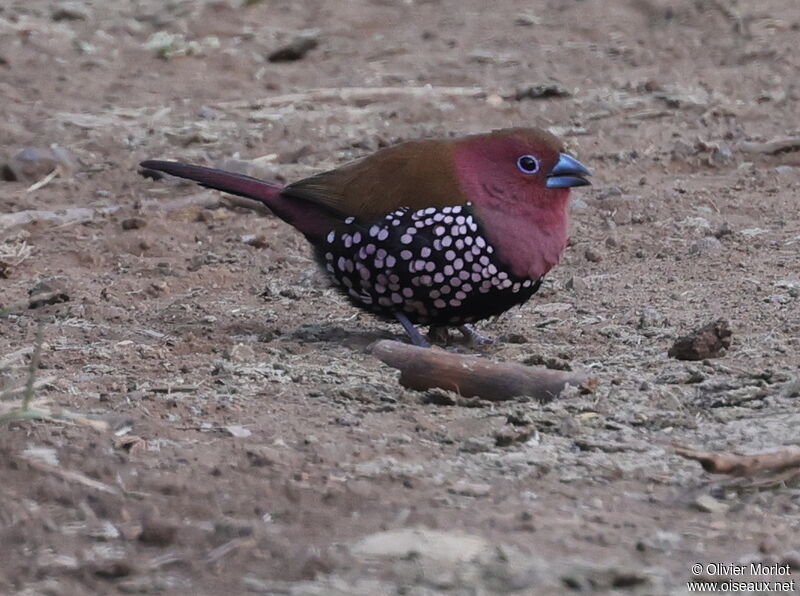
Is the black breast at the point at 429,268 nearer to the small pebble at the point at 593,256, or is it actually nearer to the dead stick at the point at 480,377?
the dead stick at the point at 480,377

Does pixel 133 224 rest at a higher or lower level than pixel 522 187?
lower

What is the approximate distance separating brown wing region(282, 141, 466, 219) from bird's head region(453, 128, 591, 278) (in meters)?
0.06

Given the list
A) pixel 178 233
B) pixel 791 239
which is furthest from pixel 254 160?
pixel 791 239

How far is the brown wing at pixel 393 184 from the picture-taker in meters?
5.13

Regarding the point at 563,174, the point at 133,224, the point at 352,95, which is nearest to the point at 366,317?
the point at 563,174

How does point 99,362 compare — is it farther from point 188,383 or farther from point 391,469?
point 391,469

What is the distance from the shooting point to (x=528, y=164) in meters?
5.17

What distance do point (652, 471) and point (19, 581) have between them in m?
1.54

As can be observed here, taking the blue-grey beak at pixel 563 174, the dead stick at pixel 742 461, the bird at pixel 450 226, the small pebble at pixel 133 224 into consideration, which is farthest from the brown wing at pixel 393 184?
the dead stick at pixel 742 461

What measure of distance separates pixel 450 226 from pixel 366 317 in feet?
2.67

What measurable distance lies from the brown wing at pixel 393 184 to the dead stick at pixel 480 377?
3.03 ft

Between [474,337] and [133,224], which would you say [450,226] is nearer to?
[474,337]

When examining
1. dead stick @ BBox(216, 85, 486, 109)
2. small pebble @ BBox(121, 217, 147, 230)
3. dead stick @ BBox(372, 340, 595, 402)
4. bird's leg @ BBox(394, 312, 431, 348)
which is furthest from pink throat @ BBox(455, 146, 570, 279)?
dead stick @ BBox(216, 85, 486, 109)

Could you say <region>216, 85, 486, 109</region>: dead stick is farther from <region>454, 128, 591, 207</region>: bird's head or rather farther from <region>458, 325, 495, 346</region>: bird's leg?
<region>454, 128, 591, 207</region>: bird's head
